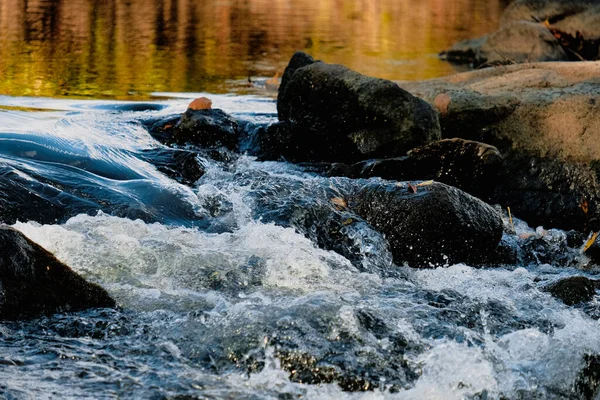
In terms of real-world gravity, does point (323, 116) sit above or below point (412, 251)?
above

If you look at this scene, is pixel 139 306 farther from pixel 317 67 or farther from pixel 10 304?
pixel 317 67

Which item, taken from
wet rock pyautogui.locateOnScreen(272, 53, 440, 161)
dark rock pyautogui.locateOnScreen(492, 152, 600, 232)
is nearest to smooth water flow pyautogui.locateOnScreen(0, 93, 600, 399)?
dark rock pyautogui.locateOnScreen(492, 152, 600, 232)

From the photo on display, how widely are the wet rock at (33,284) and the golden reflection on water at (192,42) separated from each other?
7288 millimetres

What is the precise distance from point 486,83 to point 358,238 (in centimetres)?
409

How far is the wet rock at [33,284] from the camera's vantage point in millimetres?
3680

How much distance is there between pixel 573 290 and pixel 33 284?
2.82m

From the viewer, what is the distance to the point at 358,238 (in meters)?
5.46

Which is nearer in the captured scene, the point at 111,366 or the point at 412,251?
the point at 111,366

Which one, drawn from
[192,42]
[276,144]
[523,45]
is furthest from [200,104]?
[192,42]

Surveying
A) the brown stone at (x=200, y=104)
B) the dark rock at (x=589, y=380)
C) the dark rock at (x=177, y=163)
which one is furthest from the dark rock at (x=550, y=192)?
the dark rock at (x=589, y=380)

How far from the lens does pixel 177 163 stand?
23.7ft

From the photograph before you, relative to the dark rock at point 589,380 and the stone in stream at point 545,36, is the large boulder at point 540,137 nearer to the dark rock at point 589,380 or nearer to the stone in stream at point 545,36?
the dark rock at point 589,380

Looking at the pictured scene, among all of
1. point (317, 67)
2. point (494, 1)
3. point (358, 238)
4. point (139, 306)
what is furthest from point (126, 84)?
point (494, 1)

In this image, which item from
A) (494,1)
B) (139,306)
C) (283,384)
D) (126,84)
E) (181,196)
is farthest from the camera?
(494,1)
